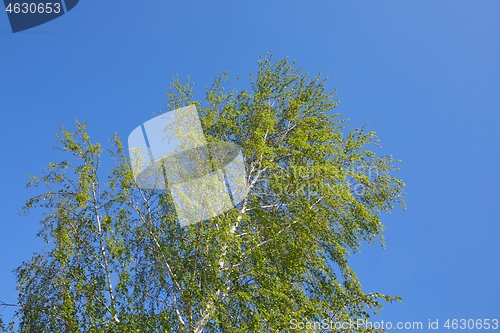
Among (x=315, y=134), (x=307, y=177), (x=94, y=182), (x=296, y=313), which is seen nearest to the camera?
(x=296, y=313)

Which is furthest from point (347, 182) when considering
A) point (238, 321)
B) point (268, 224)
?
point (238, 321)

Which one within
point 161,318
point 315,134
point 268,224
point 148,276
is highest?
point 315,134

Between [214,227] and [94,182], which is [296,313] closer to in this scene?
[214,227]

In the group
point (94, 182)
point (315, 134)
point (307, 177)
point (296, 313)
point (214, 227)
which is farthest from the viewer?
point (315, 134)

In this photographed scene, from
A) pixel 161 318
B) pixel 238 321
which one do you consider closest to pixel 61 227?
pixel 161 318

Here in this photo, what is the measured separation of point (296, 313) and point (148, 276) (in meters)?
2.82

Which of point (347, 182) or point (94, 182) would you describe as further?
point (347, 182)

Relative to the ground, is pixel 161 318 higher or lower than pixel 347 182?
lower

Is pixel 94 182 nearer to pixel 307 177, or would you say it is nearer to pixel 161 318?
pixel 161 318

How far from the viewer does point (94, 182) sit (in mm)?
8852

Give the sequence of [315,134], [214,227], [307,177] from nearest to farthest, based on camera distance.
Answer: [214,227]
[307,177]
[315,134]

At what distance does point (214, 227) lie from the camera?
8.20m

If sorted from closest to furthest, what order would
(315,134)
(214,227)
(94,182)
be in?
(214,227) → (94,182) → (315,134)

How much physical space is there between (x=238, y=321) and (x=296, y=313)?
3.05 feet
